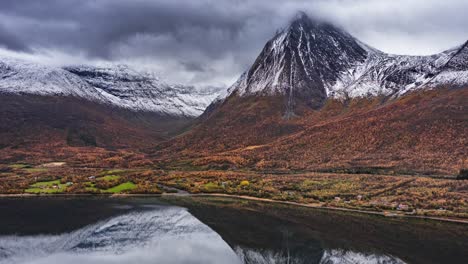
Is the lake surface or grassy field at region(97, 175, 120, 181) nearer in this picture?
the lake surface

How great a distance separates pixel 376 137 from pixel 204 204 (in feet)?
260

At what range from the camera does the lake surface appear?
5078 centimetres

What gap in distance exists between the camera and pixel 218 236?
202 ft

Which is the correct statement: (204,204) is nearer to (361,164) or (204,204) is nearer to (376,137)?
(361,164)

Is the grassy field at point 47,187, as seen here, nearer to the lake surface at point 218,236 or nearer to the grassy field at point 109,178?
the grassy field at point 109,178

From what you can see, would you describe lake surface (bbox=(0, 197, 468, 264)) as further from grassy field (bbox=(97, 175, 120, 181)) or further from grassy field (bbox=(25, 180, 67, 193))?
grassy field (bbox=(97, 175, 120, 181))

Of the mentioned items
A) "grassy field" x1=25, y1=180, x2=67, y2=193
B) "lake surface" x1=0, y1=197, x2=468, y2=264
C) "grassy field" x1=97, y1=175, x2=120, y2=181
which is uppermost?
"grassy field" x1=97, y1=175, x2=120, y2=181

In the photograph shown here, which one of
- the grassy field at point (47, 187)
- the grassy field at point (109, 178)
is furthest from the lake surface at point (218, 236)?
the grassy field at point (109, 178)

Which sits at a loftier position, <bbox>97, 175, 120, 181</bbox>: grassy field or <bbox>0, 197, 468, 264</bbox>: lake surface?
<bbox>97, 175, 120, 181</bbox>: grassy field

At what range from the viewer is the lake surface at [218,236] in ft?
167

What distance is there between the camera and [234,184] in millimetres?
117375

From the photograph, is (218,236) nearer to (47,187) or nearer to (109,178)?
(47,187)

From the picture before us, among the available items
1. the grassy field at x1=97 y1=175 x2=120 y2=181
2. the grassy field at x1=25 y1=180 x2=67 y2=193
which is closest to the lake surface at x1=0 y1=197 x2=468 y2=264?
the grassy field at x1=25 y1=180 x2=67 y2=193

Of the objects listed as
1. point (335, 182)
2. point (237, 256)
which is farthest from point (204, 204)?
point (237, 256)
